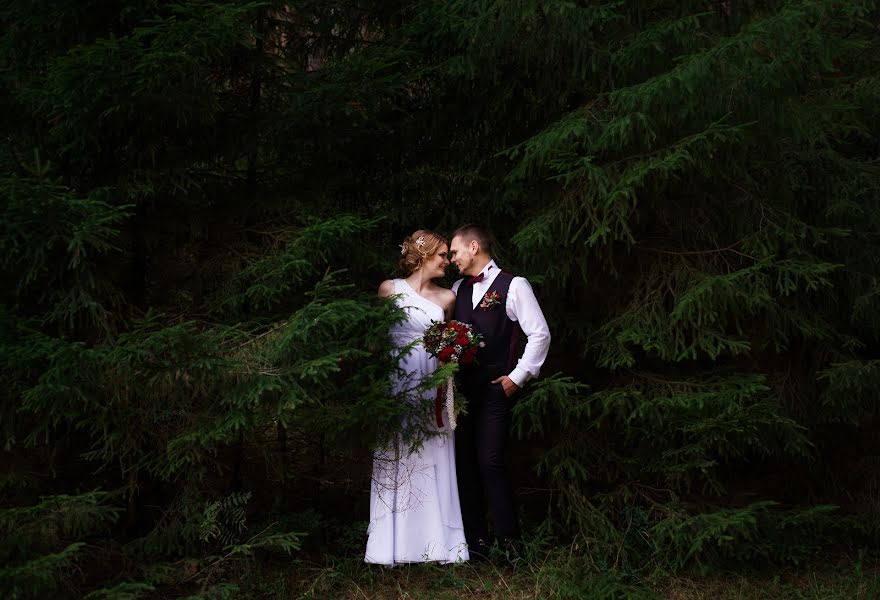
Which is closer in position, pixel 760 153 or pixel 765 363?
pixel 760 153

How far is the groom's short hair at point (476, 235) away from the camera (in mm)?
5984

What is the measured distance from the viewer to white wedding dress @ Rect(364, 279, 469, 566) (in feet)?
18.9

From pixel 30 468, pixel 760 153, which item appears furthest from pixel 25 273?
pixel 760 153

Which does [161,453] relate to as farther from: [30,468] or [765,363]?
[765,363]

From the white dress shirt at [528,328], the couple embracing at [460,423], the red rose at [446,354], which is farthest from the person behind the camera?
the couple embracing at [460,423]

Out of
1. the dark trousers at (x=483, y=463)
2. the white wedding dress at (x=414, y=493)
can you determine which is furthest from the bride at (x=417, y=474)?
the dark trousers at (x=483, y=463)

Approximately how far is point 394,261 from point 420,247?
A: 0.38m

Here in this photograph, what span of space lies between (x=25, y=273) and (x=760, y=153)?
5.11 metres

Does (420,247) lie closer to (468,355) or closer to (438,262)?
(438,262)

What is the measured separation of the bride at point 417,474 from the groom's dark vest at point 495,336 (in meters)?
0.30

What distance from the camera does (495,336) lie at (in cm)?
585

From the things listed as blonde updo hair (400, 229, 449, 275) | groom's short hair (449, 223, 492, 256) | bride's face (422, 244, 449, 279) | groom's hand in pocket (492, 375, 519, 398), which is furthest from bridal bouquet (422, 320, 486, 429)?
groom's short hair (449, 223, 492, 256)

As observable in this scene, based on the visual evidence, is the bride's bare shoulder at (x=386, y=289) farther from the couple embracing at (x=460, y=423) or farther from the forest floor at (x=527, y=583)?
the forest floor at (x=527, y=583)

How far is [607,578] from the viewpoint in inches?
219
